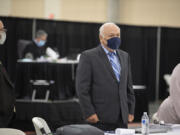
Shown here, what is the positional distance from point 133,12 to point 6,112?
8606 millimetres

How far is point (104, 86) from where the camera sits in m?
3.00

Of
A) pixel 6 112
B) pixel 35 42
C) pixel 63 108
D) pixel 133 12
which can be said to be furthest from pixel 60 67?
pixel 6 112

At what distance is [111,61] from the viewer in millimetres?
3084

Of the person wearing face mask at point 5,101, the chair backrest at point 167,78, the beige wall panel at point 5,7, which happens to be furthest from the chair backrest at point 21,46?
the person wearing face mask at point 5,101

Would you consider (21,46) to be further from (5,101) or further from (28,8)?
(5,101)

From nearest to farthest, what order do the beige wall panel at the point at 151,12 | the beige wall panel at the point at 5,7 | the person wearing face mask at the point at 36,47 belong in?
1. the person wearing face mask at the point at 36,47
2. the beige wall panel at the point at 5,7
3. the beige wall panel at the point at 151,12

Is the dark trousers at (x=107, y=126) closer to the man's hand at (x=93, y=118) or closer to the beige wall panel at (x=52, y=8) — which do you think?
the man's hand at (x=93, y=118)

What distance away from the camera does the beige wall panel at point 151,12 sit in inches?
430

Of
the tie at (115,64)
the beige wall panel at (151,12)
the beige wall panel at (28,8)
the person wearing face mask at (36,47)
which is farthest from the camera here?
the beige wall panel at (151,12)

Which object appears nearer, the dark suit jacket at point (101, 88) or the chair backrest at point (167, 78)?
the dark suit jacket at point (101, 88)

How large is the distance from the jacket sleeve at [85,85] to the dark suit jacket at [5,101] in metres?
0.62

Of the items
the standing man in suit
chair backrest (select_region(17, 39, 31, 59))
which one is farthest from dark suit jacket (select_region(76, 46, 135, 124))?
chair backrest (select_region(17, 39, 31, 59))

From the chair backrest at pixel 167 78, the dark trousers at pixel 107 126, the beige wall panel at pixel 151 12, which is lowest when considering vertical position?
the chair backrest at pixel 167 78

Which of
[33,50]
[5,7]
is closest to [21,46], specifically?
[33,50]
